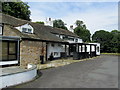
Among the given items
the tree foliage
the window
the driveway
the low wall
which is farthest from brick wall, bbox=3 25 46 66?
the tree foliage

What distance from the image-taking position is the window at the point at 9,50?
11.9 m

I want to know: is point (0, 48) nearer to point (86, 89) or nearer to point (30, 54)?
point (30, 54)

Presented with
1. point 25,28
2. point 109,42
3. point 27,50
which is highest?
point 25,28

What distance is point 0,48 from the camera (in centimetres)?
1170

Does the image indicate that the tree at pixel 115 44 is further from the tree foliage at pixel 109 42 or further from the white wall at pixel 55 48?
the white wall at pixel 55 48

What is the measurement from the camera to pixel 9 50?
12336 millimetres

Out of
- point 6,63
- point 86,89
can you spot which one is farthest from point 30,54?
point 86,89

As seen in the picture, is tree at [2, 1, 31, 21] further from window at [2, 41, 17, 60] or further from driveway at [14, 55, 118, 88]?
driveway at [14, 55, 118, 88]

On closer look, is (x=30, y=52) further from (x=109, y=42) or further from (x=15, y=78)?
(x=109, y=42)

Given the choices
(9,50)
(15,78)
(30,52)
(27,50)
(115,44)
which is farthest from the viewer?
(115,44)

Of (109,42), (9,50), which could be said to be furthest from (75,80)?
(109,42)

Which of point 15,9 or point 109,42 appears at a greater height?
point 15,9

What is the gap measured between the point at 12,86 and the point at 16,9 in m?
25.8

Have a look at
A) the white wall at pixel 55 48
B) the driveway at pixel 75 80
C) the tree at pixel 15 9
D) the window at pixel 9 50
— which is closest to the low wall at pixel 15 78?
the driveway at pixel 75 80
